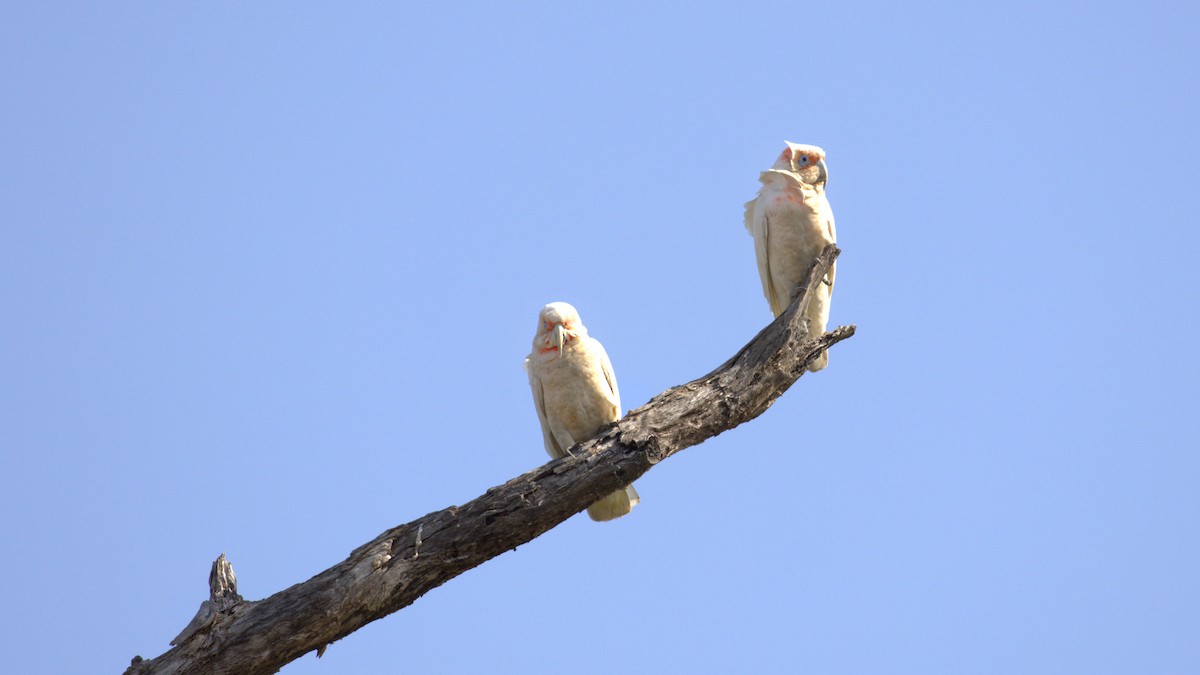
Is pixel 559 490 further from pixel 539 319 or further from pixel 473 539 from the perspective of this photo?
pixel 539 319

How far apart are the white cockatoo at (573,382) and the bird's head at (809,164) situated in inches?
92.5

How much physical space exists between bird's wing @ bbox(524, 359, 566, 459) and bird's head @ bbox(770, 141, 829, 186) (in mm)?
2895

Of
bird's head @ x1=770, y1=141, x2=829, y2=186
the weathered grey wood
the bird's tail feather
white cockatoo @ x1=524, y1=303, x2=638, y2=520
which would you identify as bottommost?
the weathered grey wood

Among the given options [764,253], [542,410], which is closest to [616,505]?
[542,410]

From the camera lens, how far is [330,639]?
720cm

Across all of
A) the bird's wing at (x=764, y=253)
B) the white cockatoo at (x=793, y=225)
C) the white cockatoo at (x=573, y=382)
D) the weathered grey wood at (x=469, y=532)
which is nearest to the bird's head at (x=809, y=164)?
the white cockatoo at (x=793, y=225)

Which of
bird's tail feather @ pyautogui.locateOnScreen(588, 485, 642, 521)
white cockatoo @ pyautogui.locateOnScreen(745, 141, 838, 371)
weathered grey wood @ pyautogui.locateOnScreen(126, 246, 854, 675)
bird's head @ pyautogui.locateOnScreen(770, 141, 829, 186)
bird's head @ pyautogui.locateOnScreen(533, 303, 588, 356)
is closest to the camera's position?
weathered grey wood @ pyautogui.locateOnScreen(126, 246, 854, 675)

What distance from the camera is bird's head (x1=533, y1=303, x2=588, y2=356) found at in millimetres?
9234

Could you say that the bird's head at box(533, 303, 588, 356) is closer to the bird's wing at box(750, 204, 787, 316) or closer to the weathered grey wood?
the weathered grey wood

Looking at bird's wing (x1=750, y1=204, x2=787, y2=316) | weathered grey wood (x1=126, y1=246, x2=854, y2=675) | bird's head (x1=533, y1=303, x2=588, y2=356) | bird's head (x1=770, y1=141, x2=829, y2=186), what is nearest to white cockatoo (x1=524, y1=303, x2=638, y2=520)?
bird's head (x1=533, y1=303, x2=588, y2=356)

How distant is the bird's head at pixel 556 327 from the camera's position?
923cm

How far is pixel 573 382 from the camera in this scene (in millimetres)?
9305

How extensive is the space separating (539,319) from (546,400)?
70 centimetres

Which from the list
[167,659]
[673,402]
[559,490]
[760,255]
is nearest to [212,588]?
[167,659]
